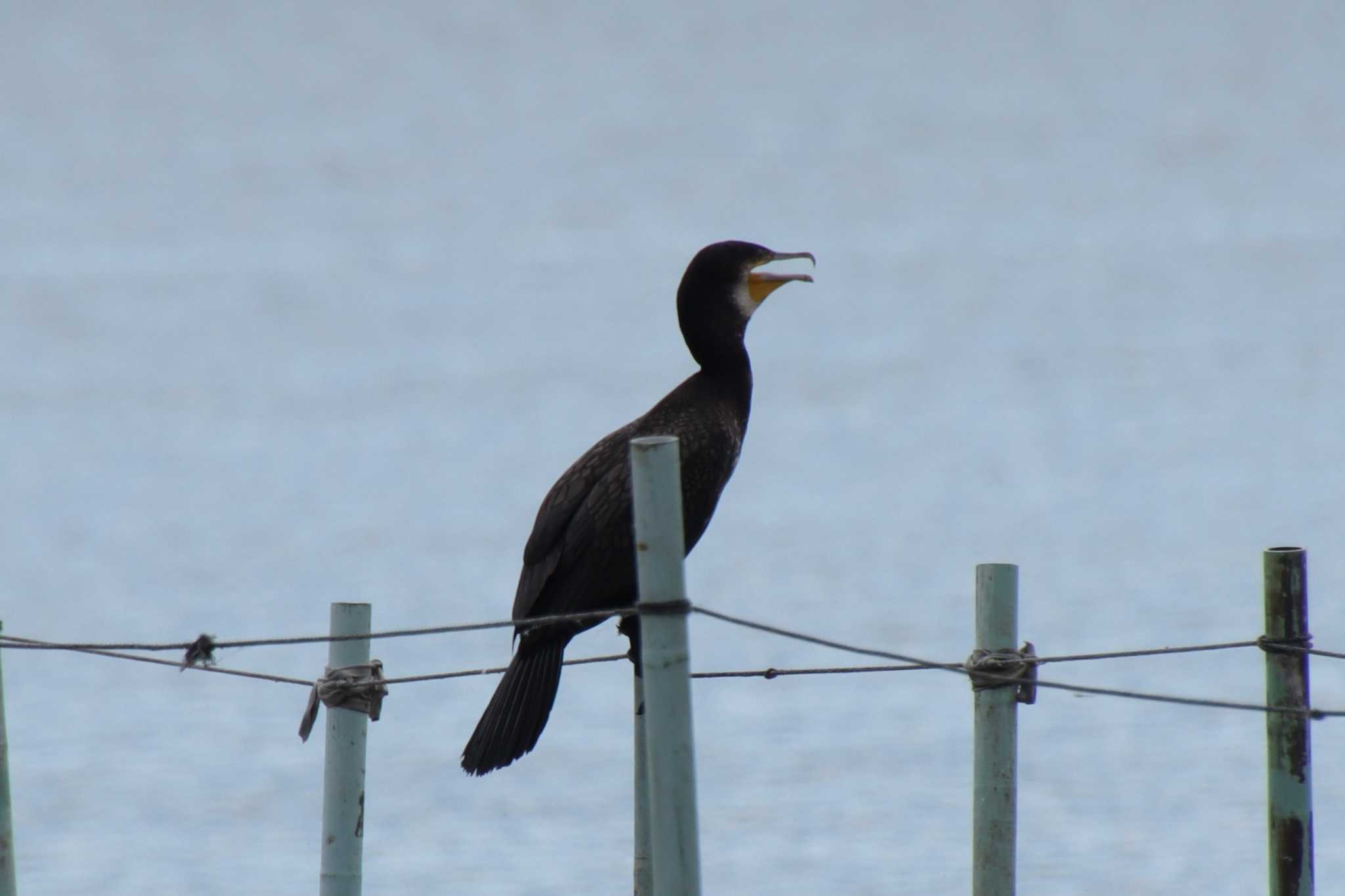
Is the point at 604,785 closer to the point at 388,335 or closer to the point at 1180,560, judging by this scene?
the point at 1180,560

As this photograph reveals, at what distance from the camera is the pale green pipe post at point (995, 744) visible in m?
4.23

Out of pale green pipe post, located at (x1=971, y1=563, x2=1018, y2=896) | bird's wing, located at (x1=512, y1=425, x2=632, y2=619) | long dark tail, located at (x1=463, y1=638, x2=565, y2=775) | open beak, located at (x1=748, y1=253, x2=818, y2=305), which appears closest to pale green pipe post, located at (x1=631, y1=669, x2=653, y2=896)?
long dark tail, located at (x1=463, y1=638, x2=565, y2=775)

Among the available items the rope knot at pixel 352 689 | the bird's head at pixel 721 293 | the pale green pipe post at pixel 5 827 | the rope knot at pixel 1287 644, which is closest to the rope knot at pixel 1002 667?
the rope knot at pixel 1287 644

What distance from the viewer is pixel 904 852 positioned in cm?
1009

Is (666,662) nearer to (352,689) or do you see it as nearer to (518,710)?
(352,689)

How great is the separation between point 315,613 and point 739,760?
460cm

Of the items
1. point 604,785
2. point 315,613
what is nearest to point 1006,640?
point 604,785

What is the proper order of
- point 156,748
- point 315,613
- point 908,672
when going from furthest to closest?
point 315,613, point 908,672, point 156,748

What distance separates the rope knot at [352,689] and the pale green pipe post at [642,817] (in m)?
0.55

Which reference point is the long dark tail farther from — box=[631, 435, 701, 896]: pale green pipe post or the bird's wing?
box=[631, 435, 701, 896]: pale green pipe post

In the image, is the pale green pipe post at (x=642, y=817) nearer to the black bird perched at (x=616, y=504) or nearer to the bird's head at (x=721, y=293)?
the black bird perched at (x=616, y=504)

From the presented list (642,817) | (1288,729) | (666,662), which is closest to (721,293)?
(642,817)

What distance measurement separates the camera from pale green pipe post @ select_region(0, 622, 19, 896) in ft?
14.0

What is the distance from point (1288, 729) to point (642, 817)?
1296 mm
